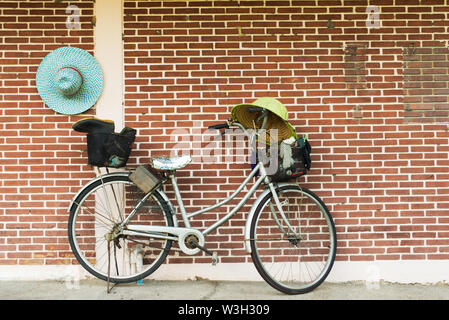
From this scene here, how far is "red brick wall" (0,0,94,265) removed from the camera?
3883 millimetres

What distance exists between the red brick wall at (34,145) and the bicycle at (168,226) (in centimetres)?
27

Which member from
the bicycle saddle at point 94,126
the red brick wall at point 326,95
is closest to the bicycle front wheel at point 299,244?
the red brick wall at point 326,95

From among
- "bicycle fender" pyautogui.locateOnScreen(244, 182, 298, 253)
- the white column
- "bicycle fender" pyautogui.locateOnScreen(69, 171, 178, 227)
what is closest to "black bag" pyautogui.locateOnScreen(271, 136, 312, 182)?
"bicycle fender" pyautogui.locateOnScreen(244, 182, 298, 253)

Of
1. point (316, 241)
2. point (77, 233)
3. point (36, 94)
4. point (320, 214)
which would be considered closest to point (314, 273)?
point (316, 241)

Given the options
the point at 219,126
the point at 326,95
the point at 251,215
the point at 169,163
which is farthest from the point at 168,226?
the point at 326,95

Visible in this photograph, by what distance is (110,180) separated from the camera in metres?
3.67

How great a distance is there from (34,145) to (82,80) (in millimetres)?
772

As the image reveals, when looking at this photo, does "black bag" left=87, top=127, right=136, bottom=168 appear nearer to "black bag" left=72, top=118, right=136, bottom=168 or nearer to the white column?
"black bag" left=72, top=118, right=136, bottom=168

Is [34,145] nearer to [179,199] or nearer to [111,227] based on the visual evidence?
[111,227]

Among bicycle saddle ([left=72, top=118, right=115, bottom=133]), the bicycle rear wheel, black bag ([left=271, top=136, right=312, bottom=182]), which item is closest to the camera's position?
bicycle saddle ([left=72, top=118, right=115, bottom=133])

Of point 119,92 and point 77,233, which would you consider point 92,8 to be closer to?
point 119,92

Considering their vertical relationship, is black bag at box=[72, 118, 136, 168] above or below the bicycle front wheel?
above

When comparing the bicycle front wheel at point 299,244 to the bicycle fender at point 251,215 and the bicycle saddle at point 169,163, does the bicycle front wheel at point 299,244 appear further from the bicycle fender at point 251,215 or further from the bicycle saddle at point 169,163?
the bicycle saddle at point 169,163

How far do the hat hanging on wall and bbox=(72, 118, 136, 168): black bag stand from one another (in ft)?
1.65
